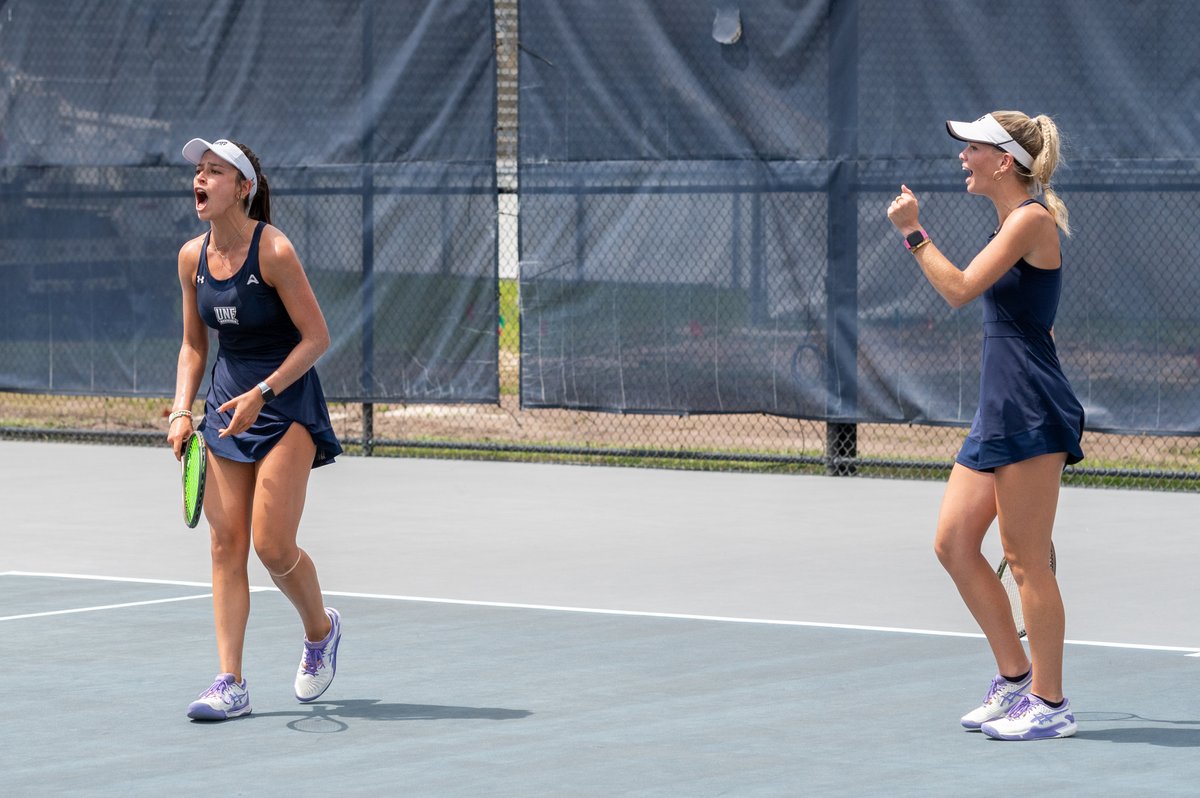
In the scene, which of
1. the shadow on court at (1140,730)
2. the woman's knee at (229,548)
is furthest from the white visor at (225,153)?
the shadow on court at (1140,730)

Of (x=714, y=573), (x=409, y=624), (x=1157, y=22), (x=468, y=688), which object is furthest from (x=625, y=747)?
(x=1157, y=22)

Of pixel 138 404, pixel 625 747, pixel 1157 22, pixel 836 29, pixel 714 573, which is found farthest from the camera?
pixel 138 404

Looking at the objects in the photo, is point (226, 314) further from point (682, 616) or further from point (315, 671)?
point (682, 616)

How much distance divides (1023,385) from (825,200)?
6.94 metres

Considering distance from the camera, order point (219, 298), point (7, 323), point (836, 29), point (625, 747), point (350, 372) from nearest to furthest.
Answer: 1. point (625, 747)
2. point (219, 298)
3. point (836, 29)
4. point (350, 372)
5. point (7, 323)

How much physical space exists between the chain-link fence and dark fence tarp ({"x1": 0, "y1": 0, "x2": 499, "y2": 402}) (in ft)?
0.07

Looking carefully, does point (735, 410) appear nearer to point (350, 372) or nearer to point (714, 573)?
point (350, 372)

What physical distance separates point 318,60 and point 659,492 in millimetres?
4091

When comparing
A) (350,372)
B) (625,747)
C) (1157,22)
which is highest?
(1157,22)

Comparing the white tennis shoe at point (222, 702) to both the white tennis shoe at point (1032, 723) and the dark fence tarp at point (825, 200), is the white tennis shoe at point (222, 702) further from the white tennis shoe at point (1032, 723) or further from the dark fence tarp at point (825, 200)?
the dark fence tarp at point (825, 200)

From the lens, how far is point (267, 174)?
1465 cm

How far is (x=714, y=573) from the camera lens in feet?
30.9

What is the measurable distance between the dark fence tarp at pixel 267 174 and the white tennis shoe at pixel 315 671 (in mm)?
7332

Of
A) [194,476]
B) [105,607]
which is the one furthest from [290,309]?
[105,607]
